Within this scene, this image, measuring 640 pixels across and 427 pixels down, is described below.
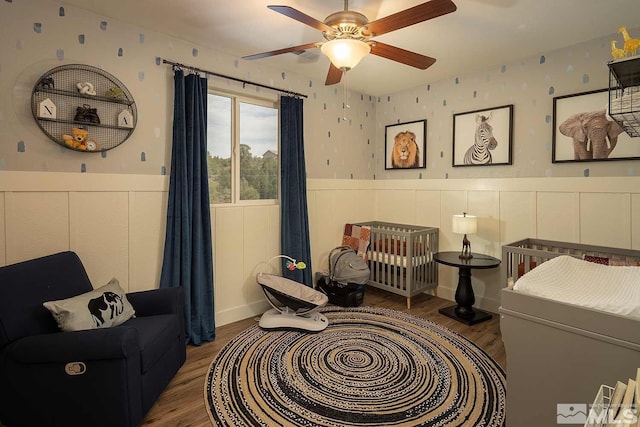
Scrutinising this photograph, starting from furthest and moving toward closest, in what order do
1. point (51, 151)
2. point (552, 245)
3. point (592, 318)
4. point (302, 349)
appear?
point (552, 245), point (302, 349), point (51, 151), point (592, 318)

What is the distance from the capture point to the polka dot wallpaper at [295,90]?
2.19 meters

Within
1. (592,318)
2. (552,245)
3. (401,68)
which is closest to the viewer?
(592,318)

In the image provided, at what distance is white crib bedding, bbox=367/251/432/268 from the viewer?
3.58m

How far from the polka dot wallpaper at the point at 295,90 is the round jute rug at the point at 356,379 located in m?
1.72

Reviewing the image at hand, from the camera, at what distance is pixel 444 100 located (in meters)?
3.83

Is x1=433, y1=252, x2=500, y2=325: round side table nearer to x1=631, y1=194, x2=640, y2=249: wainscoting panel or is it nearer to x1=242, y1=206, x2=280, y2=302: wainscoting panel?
x1=631, y1=194, x2=640, y2=249: wainscoting panel

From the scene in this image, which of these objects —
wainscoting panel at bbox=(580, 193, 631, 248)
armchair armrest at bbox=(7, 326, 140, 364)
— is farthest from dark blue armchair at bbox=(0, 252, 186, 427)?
wainscoting panel at bbox=(580, 193, 631, 248)

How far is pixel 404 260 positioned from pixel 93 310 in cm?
277

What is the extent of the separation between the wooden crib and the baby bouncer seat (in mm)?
937

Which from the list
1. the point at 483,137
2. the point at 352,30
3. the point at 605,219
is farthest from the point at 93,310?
the point at 605,219

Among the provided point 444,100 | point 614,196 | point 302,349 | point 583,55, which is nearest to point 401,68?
point 444,100

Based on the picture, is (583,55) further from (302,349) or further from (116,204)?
(116,204)

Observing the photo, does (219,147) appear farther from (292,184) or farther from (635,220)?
(635,220)

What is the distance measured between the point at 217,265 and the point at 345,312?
1.38 metres
